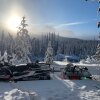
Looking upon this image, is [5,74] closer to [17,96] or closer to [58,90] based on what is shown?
[58,90]

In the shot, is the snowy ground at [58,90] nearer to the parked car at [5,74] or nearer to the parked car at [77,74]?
the parked car at [5,74]

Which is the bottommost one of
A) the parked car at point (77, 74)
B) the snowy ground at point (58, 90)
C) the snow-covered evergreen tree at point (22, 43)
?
the snowy ground at point (58, 90)

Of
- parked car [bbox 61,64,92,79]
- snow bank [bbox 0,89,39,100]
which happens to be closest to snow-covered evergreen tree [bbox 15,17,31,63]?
parked car [bbox 61,64,92,79]

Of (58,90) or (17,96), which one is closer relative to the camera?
(17,96)

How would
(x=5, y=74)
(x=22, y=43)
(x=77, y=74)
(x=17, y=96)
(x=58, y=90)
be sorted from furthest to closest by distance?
(x=22, y=43)
(x=77, y=74)
(x=5, y=74)
(x=58, y=90)
(x=17, y=96)

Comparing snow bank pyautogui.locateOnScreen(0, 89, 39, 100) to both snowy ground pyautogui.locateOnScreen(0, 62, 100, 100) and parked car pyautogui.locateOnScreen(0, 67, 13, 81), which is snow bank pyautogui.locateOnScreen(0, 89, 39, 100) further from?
parked car pyautogui.locateOnScreen(0, 67, 13, 81)

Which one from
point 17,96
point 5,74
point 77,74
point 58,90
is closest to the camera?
point 17,96

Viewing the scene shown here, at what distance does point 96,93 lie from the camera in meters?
14.0

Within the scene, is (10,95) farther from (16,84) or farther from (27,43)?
(27,43)

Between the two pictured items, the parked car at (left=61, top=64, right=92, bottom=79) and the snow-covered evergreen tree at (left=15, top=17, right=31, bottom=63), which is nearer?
the parked car at (left=61, top=64, right=92, bottom=79)

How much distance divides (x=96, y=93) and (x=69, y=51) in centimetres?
18085

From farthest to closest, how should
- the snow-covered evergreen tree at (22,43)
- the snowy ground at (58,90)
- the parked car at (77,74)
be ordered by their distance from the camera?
1. the snow-covered evergreen tree at (22,43)
2. the parked car at (77,74)
3. the snowy ground at (58,90)

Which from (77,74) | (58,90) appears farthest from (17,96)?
(77,74)

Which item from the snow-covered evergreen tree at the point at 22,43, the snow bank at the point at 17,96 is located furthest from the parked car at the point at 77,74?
the snow-covered evergreen tree at the point at 22,43
